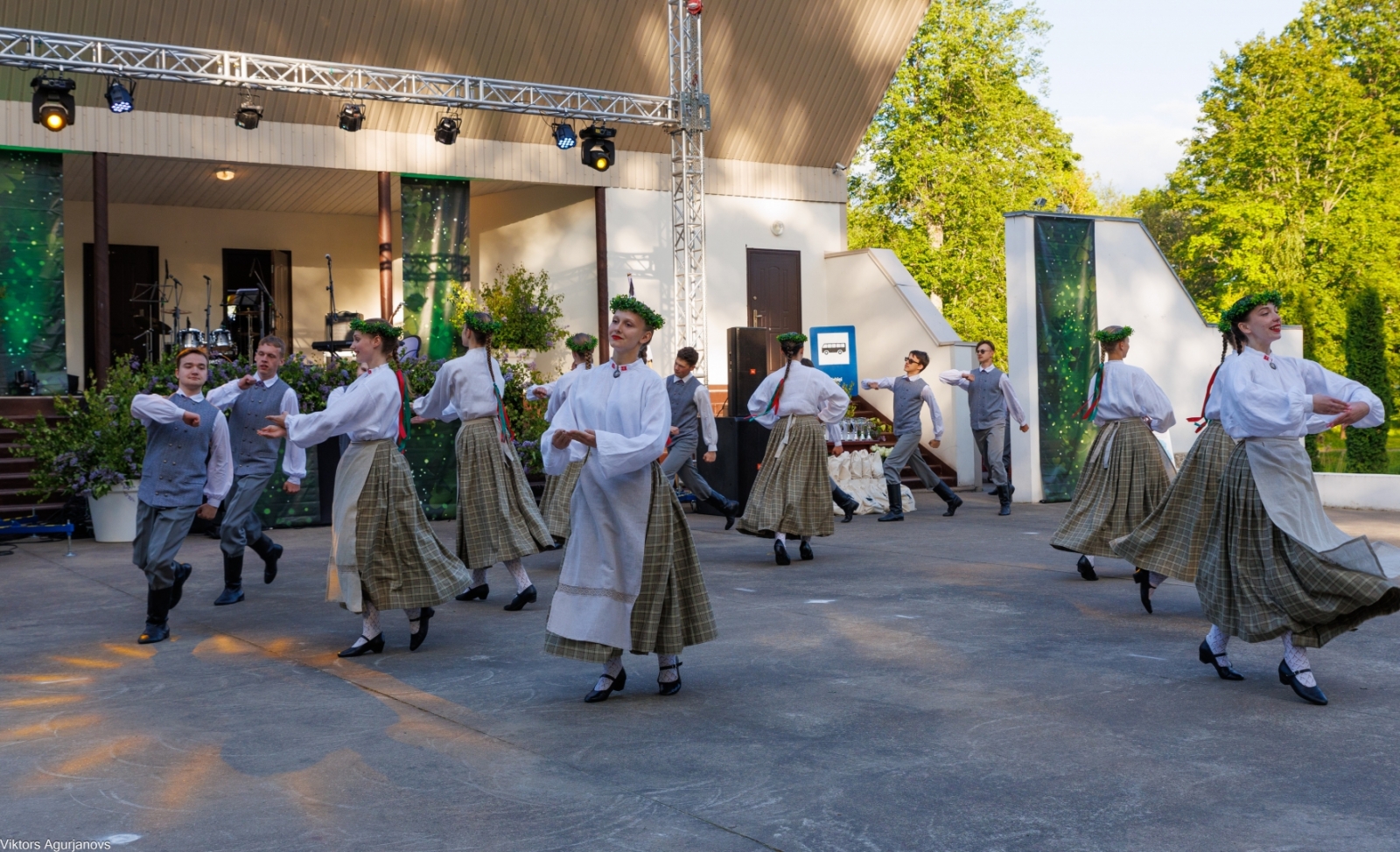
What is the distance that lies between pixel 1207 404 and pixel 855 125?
15.7m

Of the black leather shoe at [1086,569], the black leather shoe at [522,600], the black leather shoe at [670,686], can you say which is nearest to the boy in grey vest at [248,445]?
the black leather shoe at [522,600]

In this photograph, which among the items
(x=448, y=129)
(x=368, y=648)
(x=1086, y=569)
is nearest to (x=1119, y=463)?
(x=1086, y=569)

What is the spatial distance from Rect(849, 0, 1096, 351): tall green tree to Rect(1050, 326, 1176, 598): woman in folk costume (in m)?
25.6

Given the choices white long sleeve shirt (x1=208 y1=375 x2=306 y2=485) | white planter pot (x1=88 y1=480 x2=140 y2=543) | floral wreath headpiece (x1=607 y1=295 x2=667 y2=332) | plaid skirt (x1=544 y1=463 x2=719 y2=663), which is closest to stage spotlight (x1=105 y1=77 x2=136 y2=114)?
white planter pot (x1=88 y1=480 x2=140 y2=543)

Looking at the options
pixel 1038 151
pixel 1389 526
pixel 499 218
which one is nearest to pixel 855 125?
pixel 499 218

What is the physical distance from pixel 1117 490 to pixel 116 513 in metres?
9.04

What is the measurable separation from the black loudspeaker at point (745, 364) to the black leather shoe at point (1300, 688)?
1075 centimetres

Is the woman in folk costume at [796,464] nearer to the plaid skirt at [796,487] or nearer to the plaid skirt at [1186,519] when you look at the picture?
the plaid skirt at [796,487]

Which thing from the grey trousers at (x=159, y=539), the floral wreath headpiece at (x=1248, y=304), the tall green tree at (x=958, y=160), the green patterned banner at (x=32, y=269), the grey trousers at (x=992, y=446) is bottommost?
the grey trousers at (x=159, y=539)

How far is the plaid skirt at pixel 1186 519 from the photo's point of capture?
6375 millimetres

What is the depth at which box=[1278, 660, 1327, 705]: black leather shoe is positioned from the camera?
502cm

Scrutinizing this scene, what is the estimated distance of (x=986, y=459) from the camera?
14156 millimetres

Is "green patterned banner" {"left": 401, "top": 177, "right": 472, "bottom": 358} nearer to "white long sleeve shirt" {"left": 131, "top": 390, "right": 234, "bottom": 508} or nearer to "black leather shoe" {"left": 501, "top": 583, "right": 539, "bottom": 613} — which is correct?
"black leather shoe" {"left": 501, "top": 583, "right": 539, "bottom": 613}

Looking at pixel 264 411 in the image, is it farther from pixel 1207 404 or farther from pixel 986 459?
pixel 986 459
